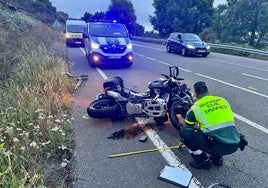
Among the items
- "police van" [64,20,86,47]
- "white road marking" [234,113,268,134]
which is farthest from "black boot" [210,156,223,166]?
"police van" [64,20,86,47]

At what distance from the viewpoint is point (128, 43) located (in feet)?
44.4

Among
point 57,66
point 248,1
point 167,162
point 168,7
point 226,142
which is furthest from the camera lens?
point 168,7

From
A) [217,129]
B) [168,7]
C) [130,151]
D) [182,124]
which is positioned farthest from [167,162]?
[168,7]

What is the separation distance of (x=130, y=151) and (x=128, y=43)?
951cm

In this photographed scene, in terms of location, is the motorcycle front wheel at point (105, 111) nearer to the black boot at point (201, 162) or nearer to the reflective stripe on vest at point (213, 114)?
the black boot at point (201, 162)

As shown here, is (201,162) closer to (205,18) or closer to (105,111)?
(105,111)

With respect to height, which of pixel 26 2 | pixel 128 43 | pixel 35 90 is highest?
pixel 26 2

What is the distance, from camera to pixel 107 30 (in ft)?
46.2

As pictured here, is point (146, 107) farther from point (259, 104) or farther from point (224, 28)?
point (224, 28)

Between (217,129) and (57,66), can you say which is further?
(57,66)

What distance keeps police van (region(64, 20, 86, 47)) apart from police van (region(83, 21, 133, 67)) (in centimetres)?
1186

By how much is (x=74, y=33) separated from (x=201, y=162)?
77.5ft

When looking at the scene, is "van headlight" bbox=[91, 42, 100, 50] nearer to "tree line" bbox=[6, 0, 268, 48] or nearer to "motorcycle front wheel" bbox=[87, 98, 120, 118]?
"motorcycle front wheel" bbox=[87, 98, 120, 118]

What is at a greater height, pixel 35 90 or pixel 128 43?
pixel 128 43
